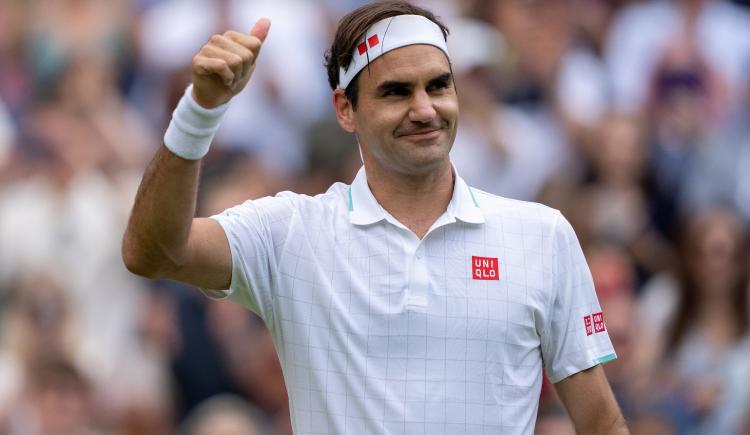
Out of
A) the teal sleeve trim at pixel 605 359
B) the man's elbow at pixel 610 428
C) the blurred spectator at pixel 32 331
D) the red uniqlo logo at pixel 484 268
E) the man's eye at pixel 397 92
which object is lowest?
the blurred spectator at pixel 32 331

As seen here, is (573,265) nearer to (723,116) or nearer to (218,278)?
(218,278)

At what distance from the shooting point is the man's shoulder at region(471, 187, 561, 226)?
3391 millimetres

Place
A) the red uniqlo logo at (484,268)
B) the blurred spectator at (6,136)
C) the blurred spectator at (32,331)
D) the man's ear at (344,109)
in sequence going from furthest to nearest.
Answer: the blurred spectator at (6,136), the blurred spectator at (32,331), the man's ear at (344,109), the red uniqlo logo at (484,268)

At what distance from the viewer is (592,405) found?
3352mm

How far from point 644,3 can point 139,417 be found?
4.06m

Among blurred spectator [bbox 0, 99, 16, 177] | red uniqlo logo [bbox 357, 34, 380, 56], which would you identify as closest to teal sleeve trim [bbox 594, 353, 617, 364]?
red uniqlo logo [bbox 357, 34, 380, 56]

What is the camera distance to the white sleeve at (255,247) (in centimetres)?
321

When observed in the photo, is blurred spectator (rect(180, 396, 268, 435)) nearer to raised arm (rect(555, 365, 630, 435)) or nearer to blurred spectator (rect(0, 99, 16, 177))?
blurred spectator (rect(0, 99, 16, 177))

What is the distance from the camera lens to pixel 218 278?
3174 mm

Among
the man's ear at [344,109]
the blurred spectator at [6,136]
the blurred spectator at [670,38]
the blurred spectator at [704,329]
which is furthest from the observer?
the blurred spectator at [670,38]

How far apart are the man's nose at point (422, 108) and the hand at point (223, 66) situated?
1.58 ft

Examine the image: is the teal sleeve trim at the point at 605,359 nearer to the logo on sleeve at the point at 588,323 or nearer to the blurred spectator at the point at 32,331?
the logo on sleeve at the point at 588,323

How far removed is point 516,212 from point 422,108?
0.38 meters

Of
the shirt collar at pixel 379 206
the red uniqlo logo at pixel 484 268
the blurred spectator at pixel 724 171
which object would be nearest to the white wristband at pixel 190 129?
the shirt collar at pixel 379 206
